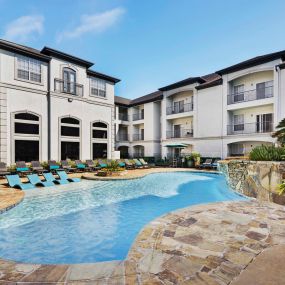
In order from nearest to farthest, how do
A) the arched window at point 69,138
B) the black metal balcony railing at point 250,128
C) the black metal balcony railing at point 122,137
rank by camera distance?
1. the black metal balcony railing at point 250,128
2. the arched window at point 69,138
3. the black metal balcony railing at point 122,137

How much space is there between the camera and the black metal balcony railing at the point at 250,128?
19.2 metres

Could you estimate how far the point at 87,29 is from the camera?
1322cm

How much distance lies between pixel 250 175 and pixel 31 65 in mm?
18230

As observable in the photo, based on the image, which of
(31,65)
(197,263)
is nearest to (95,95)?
(31,65)

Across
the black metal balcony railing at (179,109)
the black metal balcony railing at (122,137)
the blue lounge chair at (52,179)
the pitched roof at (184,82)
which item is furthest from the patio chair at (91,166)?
the pitched roof at (184,82)

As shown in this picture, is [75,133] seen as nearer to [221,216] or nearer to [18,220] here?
[18,220]

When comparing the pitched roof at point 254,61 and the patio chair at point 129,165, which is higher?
the pitched roof at point 254,61

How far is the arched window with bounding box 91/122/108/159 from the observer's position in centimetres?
2214

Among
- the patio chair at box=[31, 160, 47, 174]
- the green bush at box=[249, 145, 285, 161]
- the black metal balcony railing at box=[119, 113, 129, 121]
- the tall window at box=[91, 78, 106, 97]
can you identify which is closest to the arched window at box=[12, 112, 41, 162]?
the patio chair at box=[31, 160, 47, 174]

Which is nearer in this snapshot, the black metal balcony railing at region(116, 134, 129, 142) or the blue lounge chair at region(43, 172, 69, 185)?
the blue lounge chair at region(43, 172, 69, 185)

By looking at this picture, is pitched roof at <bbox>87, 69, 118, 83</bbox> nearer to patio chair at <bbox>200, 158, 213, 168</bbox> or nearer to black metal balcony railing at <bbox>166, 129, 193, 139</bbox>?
black metal balcony railing at <bbox>166, 129, 193, 139</bbox>

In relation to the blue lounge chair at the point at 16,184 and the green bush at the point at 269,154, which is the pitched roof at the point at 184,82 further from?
the blue lounge chair at the point at 16,184

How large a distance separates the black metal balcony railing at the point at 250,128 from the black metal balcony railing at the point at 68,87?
15353 millimetres

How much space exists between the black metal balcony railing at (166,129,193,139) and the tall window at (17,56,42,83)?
612 inches
